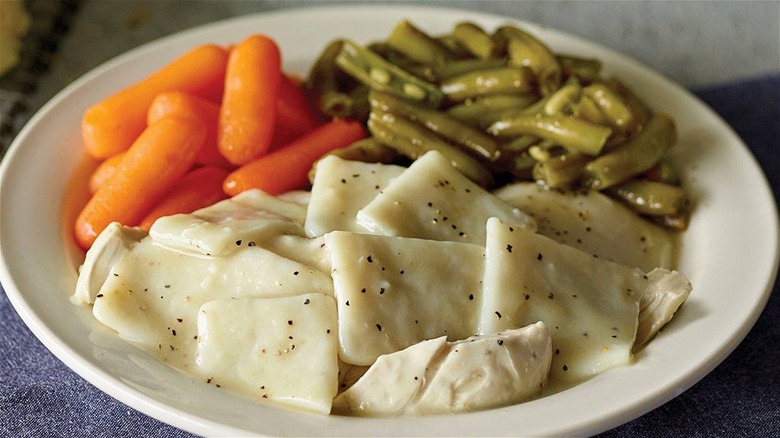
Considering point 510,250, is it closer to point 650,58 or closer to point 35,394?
point 35,394

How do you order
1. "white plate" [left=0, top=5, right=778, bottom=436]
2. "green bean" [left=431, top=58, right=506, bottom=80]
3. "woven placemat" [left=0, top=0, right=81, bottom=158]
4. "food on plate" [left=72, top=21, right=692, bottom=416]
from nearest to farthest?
"white plate" [left=0, top=5, right=778, bottom=436] → "food on plate" [left=72, top=21, right=692, bottom=416] → "green bean" [left=431, top=58, right=506, bottom=80] → "woven placemat" [left=0, top=0, right=81, bottom=158]

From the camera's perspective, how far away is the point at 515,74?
335 cm

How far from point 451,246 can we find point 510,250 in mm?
172

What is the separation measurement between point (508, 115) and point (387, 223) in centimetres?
87

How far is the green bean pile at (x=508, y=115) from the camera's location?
10.4ft

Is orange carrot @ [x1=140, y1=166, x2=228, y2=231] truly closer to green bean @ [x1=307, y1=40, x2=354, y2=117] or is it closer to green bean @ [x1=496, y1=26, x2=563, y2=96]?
green bean @ [x1=307, y1=40, x2=354, y2=117]

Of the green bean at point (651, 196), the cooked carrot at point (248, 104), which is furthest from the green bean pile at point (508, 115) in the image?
the cooked carrot at point (248, 104)

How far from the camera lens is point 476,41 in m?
3.57

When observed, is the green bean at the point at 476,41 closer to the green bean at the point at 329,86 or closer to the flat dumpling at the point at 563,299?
the green bean at the point at 329,86

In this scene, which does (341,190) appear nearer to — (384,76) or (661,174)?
(384,76)

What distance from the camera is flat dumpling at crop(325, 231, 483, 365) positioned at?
2381 mm

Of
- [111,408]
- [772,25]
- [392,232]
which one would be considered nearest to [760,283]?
[392,232]

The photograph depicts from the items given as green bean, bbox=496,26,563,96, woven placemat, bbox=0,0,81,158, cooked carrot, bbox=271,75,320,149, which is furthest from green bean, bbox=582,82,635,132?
woven placemat, bbox=0,0,81,158

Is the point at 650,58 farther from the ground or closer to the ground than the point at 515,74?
closer to the ground
